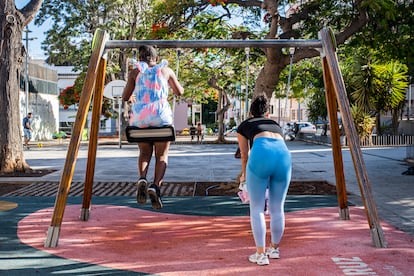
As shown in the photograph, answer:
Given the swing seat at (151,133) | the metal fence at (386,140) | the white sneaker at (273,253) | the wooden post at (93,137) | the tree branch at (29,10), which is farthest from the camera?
the metal fence at (386,140)

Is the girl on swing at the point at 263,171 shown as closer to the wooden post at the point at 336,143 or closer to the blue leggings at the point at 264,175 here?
the blue leggings at the point at 264,175

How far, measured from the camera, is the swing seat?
18.2ft

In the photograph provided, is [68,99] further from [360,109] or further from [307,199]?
[307,199]

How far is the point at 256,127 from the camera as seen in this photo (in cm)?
484

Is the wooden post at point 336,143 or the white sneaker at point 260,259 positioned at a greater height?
the wooden post at point 336,143

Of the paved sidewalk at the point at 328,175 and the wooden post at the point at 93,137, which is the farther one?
the paved sidewalk at the point at 328,175

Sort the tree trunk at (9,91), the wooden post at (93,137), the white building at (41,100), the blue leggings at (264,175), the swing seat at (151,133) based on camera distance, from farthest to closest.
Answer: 1. the white building at (41,100)
2. the tree trunk at (9,91)
3. the wooden post at (93,137)
4. the swing seat at (151,133)
5. the blue leggings at (264,175)

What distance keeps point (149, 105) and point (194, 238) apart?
1.67 meters

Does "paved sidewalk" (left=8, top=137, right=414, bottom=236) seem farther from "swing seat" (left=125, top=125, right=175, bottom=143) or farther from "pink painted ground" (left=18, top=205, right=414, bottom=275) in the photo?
"swing seat" (left=125, top=125, right=175, bottom=143)

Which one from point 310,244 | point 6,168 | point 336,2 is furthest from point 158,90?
point 6,168

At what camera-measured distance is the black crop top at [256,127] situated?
483 centimetres

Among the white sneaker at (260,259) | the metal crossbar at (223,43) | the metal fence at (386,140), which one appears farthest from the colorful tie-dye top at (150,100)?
the metal fence at (386,140)

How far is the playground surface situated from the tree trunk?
3308 mm

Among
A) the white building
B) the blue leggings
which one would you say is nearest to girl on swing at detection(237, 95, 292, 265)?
the blue leggings
